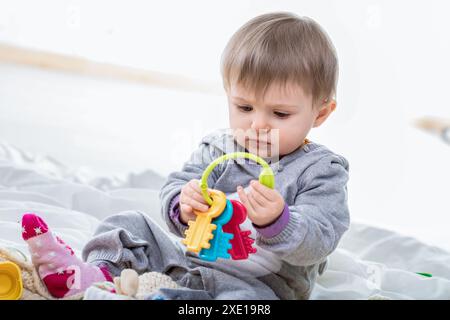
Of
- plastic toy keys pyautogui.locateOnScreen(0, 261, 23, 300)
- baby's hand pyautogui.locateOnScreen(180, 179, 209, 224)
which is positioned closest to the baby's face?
baby's hand pyautogui.locateOnScreen(180, 179, 209, 224)

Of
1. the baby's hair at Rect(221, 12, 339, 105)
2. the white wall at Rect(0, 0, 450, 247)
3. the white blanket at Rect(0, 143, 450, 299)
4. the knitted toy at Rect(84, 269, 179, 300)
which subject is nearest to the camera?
the knitted toy at Rect(84, 269, 179, 300)

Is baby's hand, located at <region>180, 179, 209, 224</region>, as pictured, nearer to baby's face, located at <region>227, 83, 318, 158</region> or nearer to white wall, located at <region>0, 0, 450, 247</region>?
baby's face, located at <region>227, 83, 318, 158</region>

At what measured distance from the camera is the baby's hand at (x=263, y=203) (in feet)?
2.77

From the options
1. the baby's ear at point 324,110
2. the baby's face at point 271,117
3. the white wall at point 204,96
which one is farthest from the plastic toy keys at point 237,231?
the white wall at point 204,96

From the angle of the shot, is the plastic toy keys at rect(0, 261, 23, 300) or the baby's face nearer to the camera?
the plastic toy keys at rect(0, 261, 23, 300)

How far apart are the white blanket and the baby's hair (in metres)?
0.36

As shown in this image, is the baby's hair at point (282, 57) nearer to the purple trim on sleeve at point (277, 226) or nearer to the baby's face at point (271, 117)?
the baby's face at point (271, 117)

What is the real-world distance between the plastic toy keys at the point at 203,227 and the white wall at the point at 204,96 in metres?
0.85

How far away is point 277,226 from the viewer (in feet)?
2.83

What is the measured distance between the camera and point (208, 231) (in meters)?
0.86

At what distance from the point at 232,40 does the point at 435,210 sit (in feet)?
3.87

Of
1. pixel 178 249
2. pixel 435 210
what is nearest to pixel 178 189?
pixel 178 249

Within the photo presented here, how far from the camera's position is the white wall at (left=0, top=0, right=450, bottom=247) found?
2217 mm
